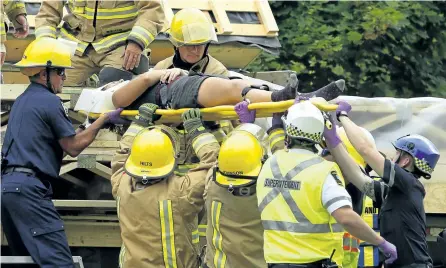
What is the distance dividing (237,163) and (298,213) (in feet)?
2.31

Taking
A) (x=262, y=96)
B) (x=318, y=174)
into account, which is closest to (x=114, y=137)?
(x=262, y=96)

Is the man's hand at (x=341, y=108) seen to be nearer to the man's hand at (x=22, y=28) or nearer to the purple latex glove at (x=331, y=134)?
the purple latex glove at (x=331, y=134)

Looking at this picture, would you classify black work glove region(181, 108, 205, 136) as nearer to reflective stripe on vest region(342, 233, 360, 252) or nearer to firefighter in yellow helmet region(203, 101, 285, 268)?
firefighter in yellow helmet region(203, 101, 285, 268)

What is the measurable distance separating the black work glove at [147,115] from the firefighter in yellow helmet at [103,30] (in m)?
1.31

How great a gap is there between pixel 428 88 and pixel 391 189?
379 inches

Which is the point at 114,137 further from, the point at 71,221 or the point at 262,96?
the point at 262,96

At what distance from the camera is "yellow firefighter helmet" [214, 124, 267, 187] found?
8086mm

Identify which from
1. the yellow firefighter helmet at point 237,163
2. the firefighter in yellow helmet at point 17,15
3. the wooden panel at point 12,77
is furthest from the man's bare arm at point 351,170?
the wooden panel at point 12,77

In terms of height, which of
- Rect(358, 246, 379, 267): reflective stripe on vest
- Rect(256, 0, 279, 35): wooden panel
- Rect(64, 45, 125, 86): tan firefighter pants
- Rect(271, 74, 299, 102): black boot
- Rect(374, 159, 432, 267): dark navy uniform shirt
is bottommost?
Rect(358, 246, 379, 267): reflective stripe on vest

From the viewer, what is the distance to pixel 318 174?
7523 mm

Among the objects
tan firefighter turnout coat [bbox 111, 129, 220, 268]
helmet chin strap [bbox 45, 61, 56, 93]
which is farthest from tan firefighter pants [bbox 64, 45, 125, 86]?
tan firefighter turnout coat [bbox 111, 129, 220, 268]

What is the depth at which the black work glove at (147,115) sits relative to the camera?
8742 millimetres

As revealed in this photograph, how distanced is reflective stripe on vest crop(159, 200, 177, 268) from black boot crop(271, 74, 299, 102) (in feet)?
3.32

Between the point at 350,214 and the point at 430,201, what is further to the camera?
the point at 430,201
